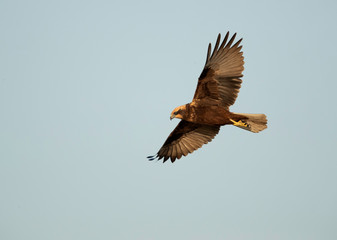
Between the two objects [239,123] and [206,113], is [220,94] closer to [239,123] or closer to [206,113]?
[206,113]

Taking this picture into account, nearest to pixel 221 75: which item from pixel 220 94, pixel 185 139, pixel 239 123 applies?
pixel 220 94

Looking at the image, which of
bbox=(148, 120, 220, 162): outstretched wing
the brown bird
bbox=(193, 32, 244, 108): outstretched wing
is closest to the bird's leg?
the brown bird

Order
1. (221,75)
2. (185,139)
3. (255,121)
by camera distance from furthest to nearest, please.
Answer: (185,139)
(255,121)
(221,75)

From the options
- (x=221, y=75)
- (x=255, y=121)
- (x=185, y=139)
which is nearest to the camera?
(x=221, y=75)

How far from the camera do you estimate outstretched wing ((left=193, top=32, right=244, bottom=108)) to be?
13.2 m

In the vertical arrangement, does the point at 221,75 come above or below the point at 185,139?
above

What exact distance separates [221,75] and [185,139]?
9.12 ft

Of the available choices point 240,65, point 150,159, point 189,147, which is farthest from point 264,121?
point 150,159

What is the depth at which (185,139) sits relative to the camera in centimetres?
1529

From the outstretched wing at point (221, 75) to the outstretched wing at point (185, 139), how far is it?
1525 millimetres

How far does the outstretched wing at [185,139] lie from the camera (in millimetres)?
14912

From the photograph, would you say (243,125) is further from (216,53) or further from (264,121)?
(216,53)

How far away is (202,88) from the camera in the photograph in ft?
43.9

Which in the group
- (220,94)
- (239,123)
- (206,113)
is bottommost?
(239,123)
